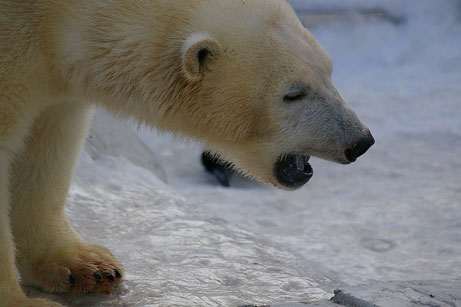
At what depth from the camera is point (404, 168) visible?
235 inches

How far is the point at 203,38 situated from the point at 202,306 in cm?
91

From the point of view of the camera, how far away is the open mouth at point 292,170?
2.34m

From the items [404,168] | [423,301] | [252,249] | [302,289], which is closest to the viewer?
[423,301]

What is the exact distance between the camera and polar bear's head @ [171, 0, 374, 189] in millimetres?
2154

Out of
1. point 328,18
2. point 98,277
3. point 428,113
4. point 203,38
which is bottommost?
point 98,277

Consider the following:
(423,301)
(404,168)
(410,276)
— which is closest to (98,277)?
(423,301)

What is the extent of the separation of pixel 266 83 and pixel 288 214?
2.90m

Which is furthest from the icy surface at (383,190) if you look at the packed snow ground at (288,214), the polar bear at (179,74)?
the polar bear at (179,74)

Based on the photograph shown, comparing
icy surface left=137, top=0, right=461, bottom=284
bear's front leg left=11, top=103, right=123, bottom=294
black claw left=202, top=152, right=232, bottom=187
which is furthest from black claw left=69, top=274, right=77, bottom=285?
black claw left=202, top=152, right=232, bottom=187

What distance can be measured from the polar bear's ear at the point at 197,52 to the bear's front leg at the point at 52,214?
1.87ft

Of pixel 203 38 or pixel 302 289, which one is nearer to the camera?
pixel 203 38

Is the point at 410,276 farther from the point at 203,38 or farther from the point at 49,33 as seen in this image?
the point at 49,33

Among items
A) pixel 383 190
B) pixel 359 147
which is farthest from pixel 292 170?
pixel 383 190

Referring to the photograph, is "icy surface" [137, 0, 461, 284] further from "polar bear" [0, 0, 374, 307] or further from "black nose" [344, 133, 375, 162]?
"black nose" [344, 133, 375, 162]
